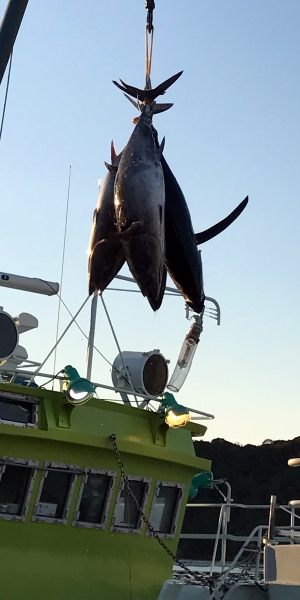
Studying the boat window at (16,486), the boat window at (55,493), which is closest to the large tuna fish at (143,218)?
the boat window at (55,493)

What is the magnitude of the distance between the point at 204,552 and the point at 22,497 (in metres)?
52.3

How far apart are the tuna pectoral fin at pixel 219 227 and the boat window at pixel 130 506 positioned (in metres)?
4.01

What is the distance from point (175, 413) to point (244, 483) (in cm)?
5441

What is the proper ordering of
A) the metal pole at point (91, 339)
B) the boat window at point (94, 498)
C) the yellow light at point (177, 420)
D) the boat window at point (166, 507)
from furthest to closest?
the metal pole at point (91, 339)
the boat window at point (166, 507)
the yellow light at point (177, 420)
the boat window at point (94, 498)

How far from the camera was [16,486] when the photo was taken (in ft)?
33.4

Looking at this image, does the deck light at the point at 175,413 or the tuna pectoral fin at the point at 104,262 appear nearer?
the tuna pectoral fin at the point at 104,262

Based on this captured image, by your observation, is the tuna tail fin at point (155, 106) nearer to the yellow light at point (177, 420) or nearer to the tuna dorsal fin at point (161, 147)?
the tuna dorsal fin at point (161, 147)

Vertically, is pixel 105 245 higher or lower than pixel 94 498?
higher

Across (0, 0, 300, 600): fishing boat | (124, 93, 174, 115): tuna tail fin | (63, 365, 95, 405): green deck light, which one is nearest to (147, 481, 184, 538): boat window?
(0, 0, 300, 600): fishing boat

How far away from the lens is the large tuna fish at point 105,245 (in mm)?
10852

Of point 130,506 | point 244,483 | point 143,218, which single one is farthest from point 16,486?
point 244,483

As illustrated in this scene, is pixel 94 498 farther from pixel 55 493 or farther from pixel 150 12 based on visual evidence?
pixel 150 12

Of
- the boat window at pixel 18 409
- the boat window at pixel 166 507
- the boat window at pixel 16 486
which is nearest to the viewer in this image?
the boat window at pixel 16 486

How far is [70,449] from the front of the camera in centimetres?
1050
